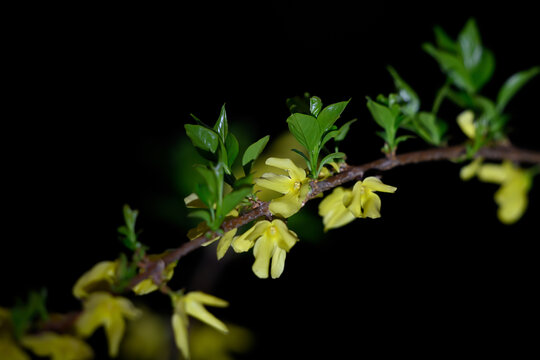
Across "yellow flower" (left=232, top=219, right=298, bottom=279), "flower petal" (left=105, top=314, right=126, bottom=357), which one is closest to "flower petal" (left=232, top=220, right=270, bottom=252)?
"yellow flower" (left=232, top=219, right=298, bottom=279)


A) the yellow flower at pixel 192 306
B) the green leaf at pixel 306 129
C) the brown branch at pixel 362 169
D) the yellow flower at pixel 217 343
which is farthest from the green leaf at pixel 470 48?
the yellow flower at pixel 217 343

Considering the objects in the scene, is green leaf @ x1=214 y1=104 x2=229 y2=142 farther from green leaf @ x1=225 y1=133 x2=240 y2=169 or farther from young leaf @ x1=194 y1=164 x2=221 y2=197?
young leaf @ x1=194 y1=164 x2=221 y2=197

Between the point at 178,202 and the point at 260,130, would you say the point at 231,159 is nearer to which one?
the point at 178,202

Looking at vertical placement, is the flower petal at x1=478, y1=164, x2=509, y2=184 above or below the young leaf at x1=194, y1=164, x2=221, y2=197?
above

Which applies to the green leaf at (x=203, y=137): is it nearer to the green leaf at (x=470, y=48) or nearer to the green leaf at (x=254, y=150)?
the green leaf at (x=254, y=150)

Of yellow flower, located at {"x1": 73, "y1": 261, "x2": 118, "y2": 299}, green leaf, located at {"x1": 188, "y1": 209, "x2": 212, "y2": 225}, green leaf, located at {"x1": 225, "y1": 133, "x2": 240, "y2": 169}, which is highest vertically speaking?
green leaf, located at {"x1": 225, "y1": 133, "x2": 240, "y2": 169}
